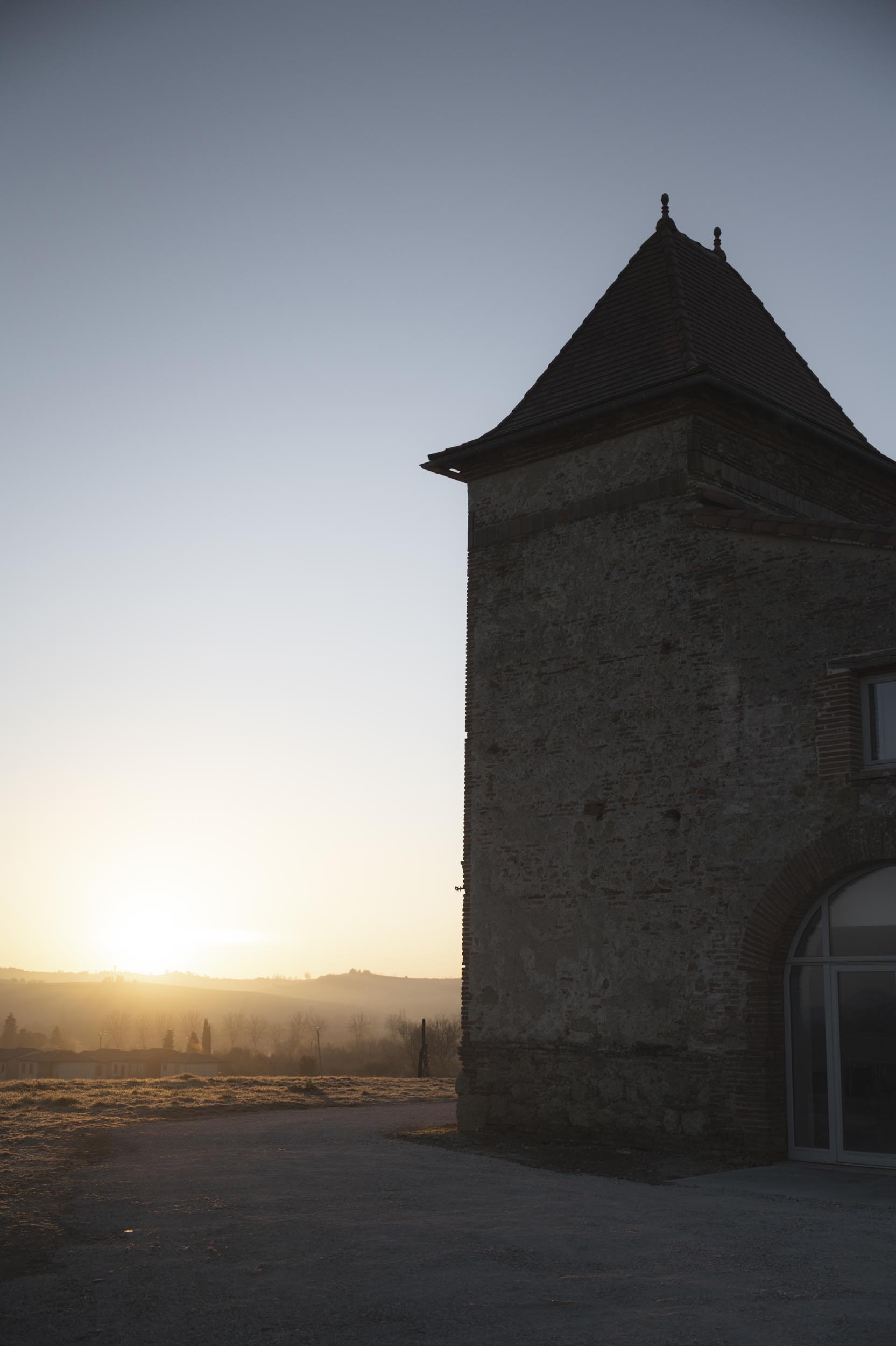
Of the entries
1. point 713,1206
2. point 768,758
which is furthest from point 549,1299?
point 768,758

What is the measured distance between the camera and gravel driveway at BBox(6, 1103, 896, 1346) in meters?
5.83

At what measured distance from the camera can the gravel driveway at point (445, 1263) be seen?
19.1 ft

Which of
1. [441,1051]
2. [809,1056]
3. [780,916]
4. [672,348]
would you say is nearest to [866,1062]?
[809,1056]

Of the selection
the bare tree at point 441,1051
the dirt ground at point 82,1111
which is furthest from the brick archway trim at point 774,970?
the bare tree at point 441,1051

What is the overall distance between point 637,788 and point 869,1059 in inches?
146

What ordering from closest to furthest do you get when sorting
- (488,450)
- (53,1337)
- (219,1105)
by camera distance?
(53,1337)
(488,450)
(219,1105)

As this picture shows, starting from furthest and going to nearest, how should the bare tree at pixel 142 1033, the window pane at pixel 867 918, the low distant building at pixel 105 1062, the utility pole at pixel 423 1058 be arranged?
the bare tree at pixel 142 1033 < the low distant building at pixel 105 1062 < the utility pole at pixel 423 1058 < the window pane at pixel 867 918

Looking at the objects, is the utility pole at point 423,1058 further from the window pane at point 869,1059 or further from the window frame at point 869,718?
the window frame at point 869,718

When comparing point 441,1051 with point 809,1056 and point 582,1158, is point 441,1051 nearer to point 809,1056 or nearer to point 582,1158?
point 582,1158

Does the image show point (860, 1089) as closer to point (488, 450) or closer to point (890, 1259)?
point (890, 1259)

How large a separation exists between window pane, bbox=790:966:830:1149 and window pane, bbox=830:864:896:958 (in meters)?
0.42

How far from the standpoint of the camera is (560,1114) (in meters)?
13.7

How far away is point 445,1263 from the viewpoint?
7.12 metres

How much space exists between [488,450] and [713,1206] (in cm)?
965
